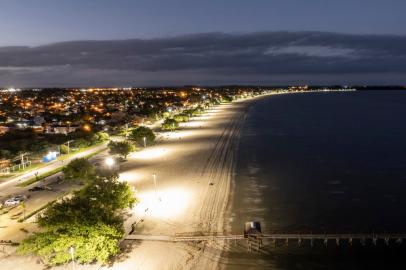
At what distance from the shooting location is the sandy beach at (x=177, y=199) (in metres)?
30.8

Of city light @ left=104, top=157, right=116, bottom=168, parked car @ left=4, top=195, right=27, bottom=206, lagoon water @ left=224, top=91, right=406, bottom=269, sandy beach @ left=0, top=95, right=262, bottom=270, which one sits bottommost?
lagoon water @ left=224, top=91, right=406, bottom=269

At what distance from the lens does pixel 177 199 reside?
4494 centimetres

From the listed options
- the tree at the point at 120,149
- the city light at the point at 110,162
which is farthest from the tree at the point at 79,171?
the tree at the point at 120,149

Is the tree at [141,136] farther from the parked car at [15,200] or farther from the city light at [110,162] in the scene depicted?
the parked car at [15,200]

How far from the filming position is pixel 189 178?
54344 millimetres

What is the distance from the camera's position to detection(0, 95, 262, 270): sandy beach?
3080 cm

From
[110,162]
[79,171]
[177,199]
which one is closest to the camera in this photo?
[177,199]

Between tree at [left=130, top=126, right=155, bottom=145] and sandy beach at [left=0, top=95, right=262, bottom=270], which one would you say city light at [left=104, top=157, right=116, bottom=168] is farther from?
tree at [left=130, top=126, right=155, bottom=145]

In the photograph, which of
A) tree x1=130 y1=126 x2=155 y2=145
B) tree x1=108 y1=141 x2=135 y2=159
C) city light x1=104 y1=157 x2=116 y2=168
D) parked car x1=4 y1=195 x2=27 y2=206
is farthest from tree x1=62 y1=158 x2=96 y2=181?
tree x1=130 y1=126 x2=155 y2=145

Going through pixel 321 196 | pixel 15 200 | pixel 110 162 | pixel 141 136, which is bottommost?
pixel 321 196

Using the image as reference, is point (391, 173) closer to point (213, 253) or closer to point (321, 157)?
point (321, 157)

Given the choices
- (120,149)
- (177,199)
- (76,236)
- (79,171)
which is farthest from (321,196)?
(120,149)

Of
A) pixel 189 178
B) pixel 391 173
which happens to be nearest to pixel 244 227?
pixel 189 178

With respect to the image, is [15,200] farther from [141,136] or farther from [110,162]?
[141,136]
